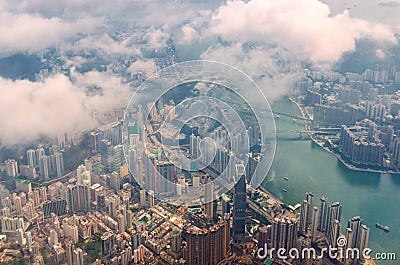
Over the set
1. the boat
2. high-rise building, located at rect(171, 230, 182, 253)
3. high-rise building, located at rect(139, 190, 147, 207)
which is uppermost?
high-rise building, located at rect(139, 190, 147, 207)

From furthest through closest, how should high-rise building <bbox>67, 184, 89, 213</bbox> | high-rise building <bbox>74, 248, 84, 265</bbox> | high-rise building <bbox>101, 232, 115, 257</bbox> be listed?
high-rise building <bbox>67, 184, 89, 213</bbox>, high-rise building <bbox>101, 232, 115, 257</bbox>, high-rise building <bbox>74, 248, 84, 265</bbox>

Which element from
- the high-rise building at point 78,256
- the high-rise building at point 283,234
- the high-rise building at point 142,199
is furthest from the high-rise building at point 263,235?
the high-rise building at point 78,256

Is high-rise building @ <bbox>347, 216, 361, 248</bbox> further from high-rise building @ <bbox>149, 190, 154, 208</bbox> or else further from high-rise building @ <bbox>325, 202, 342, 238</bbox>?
high-rise building @ <bbox>149, 190, 154, 208</bbox>

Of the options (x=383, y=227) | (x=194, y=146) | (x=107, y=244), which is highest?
(x=194, y=146)

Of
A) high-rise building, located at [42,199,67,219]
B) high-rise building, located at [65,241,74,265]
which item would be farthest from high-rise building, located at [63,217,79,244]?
high-rise building, located at [42,199,67,219]

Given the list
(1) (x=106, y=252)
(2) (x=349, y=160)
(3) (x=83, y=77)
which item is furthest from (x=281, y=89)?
(1) (x=106, y=252)

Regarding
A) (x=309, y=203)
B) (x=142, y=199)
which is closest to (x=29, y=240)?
(x=142, y=199)

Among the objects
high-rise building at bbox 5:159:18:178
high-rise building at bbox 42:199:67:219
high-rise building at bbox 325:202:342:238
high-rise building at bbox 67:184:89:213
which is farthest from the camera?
high-rise building at bbox 5:159:18:178

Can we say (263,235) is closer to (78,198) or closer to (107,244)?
(107,244)
